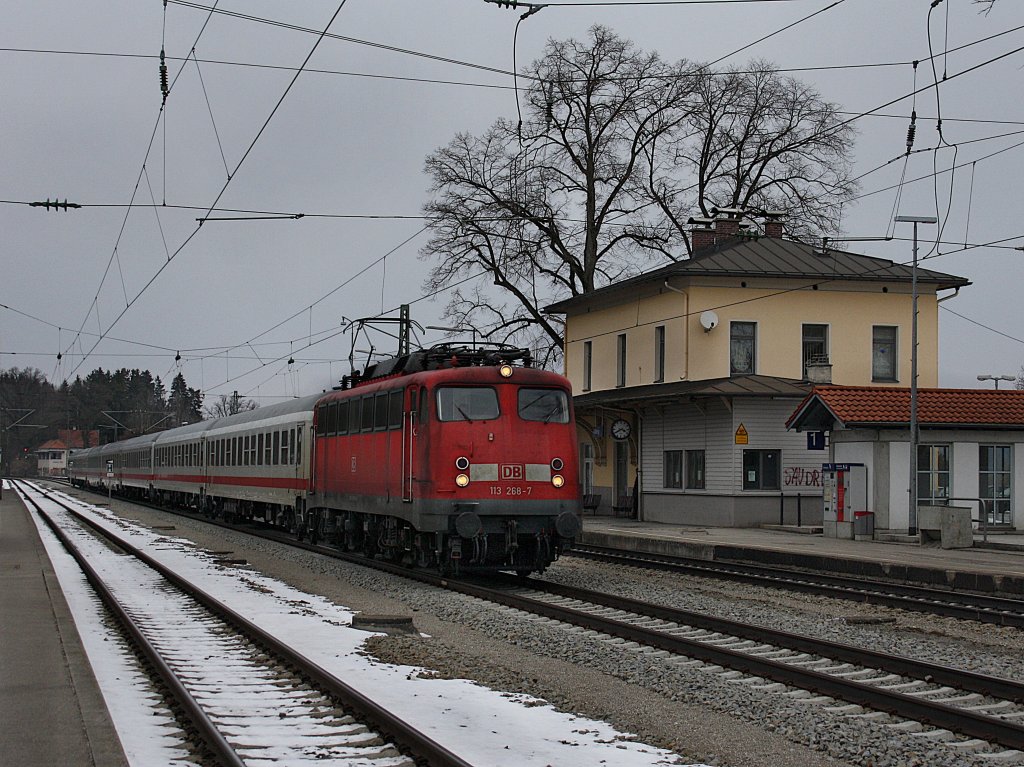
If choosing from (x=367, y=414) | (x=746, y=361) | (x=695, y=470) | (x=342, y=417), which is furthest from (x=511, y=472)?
(x=746, y=361)

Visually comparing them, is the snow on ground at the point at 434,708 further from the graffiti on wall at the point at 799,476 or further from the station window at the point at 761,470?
the graffiti on wall at the point at 799,476

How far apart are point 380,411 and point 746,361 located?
1792cm

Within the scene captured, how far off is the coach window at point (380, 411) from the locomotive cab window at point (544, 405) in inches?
108

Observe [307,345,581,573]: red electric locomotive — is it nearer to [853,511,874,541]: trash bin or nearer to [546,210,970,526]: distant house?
Answer: [853,511,874,541]: trash bin

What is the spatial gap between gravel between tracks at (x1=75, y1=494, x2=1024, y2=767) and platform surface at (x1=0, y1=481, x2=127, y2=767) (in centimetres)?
277

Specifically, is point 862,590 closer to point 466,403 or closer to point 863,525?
point 466,403

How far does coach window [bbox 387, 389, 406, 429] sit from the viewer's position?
60.6 ft

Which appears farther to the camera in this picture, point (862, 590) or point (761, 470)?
point (761, 470)

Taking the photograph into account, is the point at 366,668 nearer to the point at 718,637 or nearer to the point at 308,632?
the point at 308,632

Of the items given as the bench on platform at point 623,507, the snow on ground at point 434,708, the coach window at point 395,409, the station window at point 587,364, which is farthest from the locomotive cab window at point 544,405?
the station window at point 587,364

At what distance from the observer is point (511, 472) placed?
17234 mm

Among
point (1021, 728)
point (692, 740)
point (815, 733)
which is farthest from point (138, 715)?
point (1021, 728)

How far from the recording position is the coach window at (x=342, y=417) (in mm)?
22031

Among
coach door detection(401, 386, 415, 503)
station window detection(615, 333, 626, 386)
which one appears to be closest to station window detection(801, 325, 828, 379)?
station window detection(615, 333, 626, 386)
